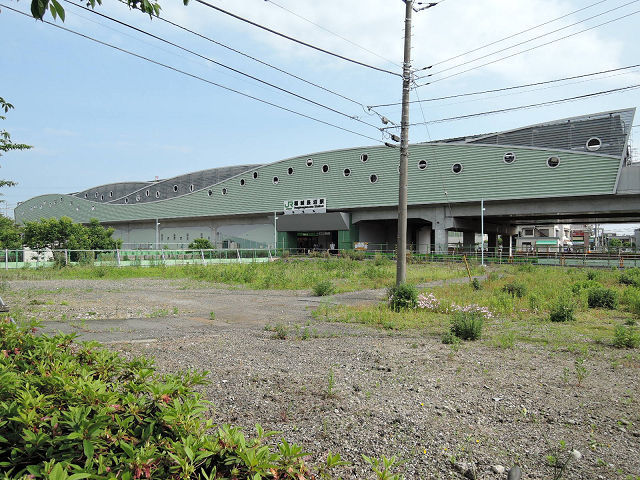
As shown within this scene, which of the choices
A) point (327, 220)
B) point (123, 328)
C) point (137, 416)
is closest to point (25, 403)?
point (137, 416)

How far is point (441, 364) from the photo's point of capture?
6125 millimetres

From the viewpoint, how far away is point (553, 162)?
35.2 m

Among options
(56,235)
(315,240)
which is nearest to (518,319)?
(315,240)

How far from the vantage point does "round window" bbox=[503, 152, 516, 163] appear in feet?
122

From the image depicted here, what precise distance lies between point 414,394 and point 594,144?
121 feet

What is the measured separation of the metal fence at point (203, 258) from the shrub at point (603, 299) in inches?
858

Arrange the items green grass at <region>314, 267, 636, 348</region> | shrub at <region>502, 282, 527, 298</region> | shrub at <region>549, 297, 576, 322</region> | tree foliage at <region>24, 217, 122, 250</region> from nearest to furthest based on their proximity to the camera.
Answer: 1. green grass at <region>314, 267, 636, 348</region>
2. shrub at <region>549, 297, 576, 322</region>
3. shrub at <region>502, 282, 527, 298</region>
4. tree foliage at <region>24, 217, 122, 250</region>

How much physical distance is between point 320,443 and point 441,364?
3.17 m

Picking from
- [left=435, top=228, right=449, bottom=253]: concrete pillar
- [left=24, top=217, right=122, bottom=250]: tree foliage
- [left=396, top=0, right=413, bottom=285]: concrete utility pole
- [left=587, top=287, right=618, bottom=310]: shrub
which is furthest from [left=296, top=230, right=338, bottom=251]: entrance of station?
[left=587, top=287, right=618, bottom=310]: shrub

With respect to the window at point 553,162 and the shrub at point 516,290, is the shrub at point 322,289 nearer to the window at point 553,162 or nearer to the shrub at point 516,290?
the shrub at point 516,290

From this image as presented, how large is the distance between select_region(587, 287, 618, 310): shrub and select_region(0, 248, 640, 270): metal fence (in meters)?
21.8

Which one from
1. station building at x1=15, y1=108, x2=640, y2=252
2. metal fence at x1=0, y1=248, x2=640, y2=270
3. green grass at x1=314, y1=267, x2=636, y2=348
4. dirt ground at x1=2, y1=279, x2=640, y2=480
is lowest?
green grass at x1=314, y1=267, x2=636, y2=348

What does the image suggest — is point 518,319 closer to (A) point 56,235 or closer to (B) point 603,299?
(B) point 603,299

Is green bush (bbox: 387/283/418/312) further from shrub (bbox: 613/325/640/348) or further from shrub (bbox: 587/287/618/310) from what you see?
shrub (bbox: 587/287/618/310)
